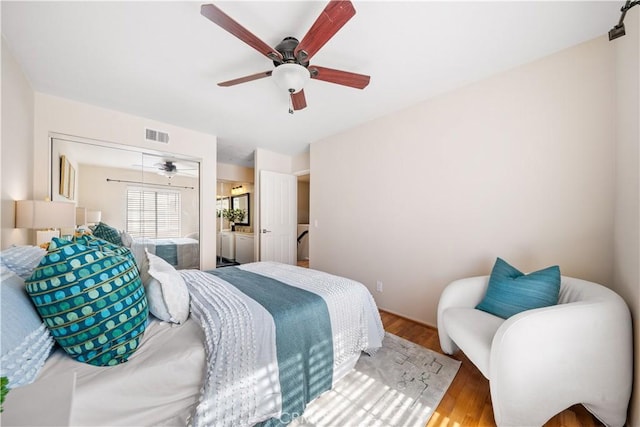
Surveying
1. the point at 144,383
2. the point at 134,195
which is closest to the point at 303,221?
the point at 134,195

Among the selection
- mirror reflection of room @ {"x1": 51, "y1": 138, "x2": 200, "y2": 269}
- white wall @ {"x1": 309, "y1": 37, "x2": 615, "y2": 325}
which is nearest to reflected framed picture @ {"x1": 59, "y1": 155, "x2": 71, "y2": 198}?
mirror reflection of room @ {"x1": 51, "y1": 138, "x2": 200, "y2": 269}

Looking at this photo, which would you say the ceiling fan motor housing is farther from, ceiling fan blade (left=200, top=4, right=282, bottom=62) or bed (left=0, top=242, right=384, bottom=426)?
bed (left=0, top=242, right=384, bottom=426)

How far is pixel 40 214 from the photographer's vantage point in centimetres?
180

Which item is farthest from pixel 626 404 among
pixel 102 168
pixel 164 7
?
pixel 102 168

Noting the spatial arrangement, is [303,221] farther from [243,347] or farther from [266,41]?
[243,347]

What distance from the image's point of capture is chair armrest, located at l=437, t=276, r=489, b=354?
183 centimetres

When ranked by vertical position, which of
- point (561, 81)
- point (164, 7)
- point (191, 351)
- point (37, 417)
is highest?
point (164, 7)

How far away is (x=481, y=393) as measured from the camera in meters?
1.55

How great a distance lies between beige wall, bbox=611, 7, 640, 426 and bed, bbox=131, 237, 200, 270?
4293 millimetres

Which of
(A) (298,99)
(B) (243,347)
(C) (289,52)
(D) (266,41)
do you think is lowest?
(B) (243,347)

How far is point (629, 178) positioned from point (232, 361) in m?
2.47

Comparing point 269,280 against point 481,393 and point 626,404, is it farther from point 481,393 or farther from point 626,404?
point 626,404

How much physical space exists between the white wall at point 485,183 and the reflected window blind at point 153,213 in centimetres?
255

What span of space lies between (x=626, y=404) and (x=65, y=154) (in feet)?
16.3
